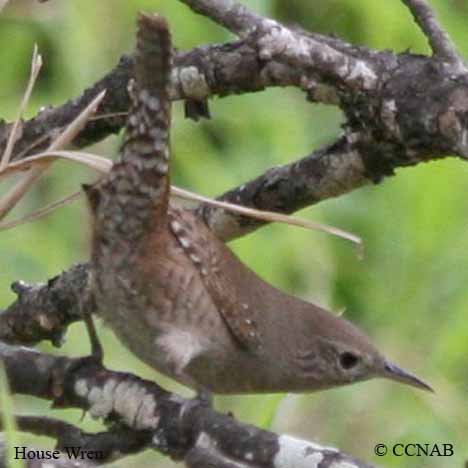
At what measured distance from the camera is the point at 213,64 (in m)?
3.68

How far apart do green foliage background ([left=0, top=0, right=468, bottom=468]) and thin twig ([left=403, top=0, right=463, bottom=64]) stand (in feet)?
5.50

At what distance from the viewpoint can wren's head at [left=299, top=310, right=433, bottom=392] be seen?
4.55 metres

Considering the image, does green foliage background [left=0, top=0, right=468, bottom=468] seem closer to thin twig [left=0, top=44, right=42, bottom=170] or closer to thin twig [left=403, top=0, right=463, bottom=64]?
thin twig [left=0, top=44, right=42, bottom=170]

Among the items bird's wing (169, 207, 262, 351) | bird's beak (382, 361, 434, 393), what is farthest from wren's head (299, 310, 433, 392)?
bird's wing (169, 207, 262, 351)

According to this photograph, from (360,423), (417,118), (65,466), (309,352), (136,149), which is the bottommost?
(360,423)

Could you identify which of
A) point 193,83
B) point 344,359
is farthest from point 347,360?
point 193,83

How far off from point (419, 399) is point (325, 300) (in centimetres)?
48

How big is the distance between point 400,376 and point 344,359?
160 millimetres

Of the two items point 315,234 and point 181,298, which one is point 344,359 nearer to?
point 181,298

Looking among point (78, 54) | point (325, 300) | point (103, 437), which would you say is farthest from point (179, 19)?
point (103, 437)

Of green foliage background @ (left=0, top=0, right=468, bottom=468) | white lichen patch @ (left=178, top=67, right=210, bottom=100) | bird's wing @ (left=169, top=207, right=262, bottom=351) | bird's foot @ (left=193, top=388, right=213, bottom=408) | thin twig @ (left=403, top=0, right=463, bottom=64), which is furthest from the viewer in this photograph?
green foliage background @ (left=0, top=0, right=468, bottom=468)

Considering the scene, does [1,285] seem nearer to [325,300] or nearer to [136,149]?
[325,300]

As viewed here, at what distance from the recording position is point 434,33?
11.5 feet

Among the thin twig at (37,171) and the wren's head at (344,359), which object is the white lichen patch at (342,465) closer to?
the thin twig at (37,171)
